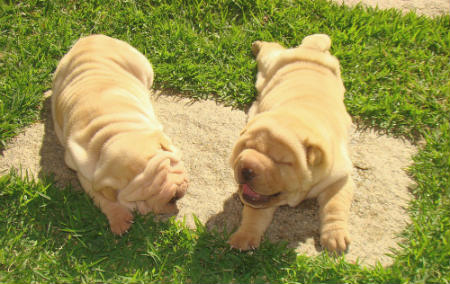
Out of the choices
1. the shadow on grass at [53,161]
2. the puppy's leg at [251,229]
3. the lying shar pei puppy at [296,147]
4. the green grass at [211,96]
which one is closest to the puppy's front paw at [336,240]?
the lying shar pei puppy at [296,147]

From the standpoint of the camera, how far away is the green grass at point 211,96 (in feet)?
11.2

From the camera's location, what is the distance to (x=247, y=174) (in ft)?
9.49

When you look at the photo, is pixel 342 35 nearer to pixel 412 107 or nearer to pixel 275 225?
pixel 412 107

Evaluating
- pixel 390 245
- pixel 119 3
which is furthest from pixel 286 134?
pixel 119 3

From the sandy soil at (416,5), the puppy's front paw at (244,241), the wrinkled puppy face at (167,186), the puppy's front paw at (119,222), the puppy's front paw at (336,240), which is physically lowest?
the puppy's front paw at (119,222)

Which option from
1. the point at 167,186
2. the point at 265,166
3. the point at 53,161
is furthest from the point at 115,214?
the point at 265,166

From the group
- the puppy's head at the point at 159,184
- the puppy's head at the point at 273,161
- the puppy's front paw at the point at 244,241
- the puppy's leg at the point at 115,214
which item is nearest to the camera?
the puppy's head at the point at 273,161

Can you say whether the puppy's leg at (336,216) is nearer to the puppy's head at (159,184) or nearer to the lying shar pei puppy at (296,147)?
the lying shar pei puppy at (296,147)

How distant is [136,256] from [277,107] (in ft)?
5.29

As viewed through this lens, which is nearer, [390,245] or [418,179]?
[390,245]

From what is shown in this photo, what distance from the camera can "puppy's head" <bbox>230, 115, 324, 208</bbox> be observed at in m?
2.85

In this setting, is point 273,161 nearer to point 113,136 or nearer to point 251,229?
point 251,229

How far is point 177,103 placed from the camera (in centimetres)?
455

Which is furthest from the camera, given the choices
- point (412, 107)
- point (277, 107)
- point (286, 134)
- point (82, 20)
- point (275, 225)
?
point (82, 20)
